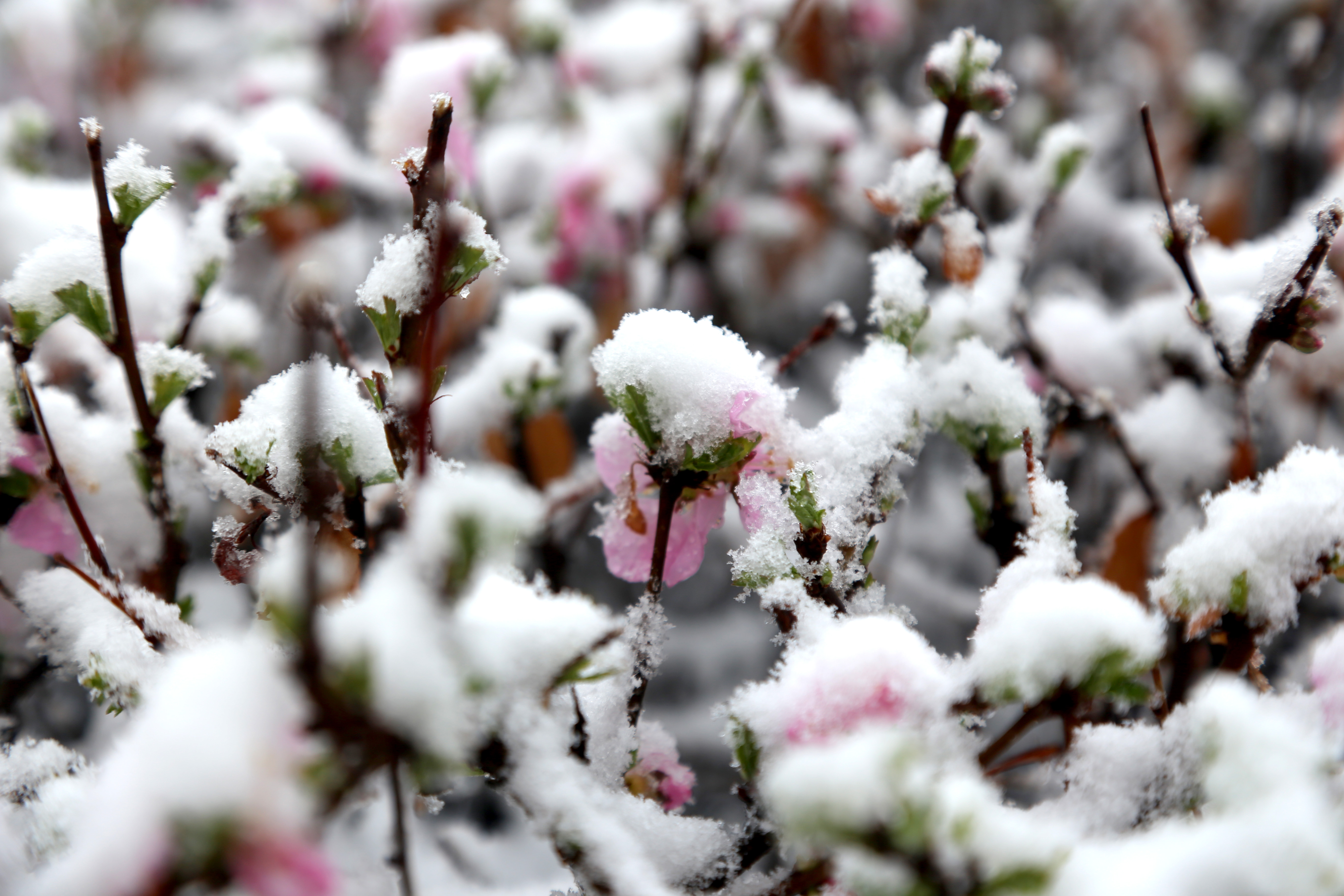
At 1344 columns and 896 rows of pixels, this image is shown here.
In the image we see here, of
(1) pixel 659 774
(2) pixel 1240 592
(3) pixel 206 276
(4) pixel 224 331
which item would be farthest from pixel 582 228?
(2) pixel 1240 592

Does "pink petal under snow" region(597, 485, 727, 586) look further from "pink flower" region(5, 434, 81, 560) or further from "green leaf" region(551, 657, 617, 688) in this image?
"pink flower" region(5, 434, 81, 560)

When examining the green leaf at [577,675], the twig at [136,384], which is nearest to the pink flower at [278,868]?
the green leaf at [577,675]

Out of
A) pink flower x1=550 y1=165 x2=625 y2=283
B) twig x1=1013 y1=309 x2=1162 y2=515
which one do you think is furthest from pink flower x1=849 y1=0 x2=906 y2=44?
twig x1=1013 y1=309 x2=1162 y2=515

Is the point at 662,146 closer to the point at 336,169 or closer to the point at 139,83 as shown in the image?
the point at 336,169

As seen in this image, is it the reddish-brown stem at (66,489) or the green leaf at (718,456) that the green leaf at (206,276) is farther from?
the green leaf at (718,456)

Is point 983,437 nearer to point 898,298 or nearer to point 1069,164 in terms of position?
point 898,298

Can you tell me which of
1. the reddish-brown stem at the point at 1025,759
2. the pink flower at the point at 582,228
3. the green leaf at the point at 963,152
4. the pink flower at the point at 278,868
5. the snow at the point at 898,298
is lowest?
the pink flower at the point at 278,868

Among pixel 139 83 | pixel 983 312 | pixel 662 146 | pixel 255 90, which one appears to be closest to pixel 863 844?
pixel 983 312
